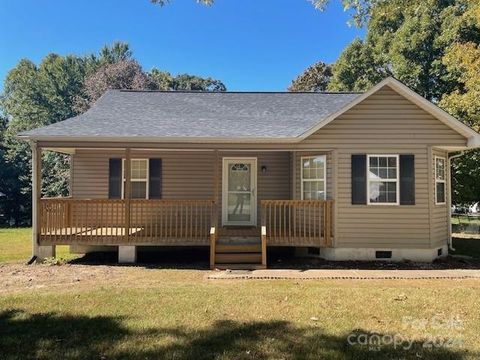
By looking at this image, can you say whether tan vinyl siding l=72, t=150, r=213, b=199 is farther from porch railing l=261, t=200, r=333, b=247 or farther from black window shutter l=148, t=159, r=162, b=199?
porch railing l=261, t=200, r=333, b=247

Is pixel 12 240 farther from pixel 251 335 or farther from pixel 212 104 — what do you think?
pixel 251 335

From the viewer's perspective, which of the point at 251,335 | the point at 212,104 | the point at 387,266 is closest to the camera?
the point at 251,335

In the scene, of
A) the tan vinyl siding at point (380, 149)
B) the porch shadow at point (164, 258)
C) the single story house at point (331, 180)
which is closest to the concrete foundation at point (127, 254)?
the single story house at point (331, 180)

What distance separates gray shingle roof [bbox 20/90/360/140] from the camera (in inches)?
374

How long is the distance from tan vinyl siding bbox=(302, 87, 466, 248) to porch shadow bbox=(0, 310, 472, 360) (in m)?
5.25

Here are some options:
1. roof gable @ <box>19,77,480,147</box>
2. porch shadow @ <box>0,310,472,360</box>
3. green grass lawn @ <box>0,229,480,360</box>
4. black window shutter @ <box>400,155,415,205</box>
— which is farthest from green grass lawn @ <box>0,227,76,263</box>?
black window shutter @ <box>400,155,415,205</box>

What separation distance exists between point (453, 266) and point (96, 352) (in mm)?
8249

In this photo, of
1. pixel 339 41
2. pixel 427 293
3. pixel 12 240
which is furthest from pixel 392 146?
pixel 339 41

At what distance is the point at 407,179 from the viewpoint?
948 centimetres

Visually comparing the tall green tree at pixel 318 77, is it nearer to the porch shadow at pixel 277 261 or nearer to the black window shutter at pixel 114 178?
the porch shadow at pixel 277 261

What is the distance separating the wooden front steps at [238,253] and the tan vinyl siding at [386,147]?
2199mm

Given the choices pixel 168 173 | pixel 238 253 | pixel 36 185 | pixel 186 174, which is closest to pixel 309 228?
pixel 238 253

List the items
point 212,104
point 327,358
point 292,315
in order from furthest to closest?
point 212,104 → point 292,315 → point 327,358

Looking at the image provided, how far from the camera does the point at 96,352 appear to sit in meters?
4.06
